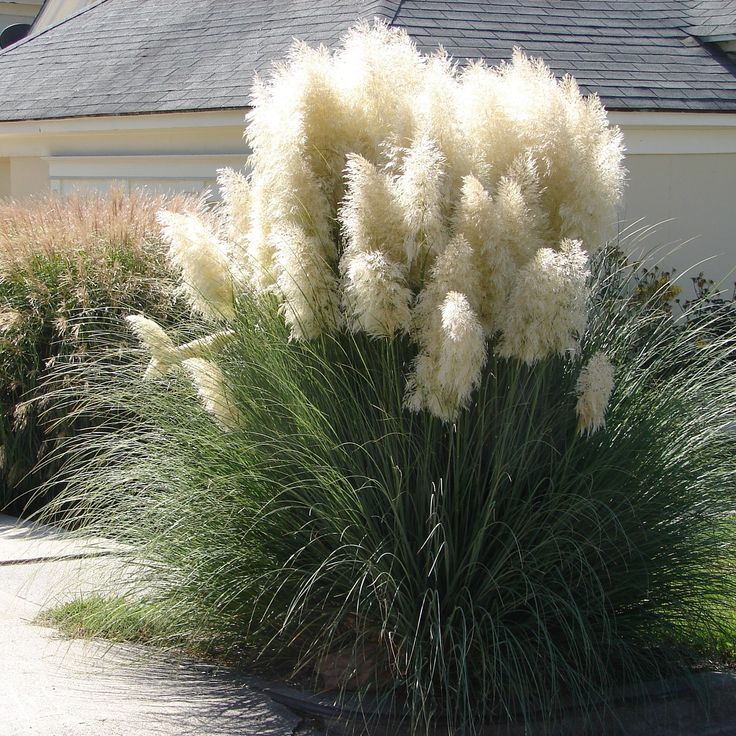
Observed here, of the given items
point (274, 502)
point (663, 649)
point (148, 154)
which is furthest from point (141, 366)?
point (148, 154)

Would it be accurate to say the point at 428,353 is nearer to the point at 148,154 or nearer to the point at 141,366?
the point at 141,366

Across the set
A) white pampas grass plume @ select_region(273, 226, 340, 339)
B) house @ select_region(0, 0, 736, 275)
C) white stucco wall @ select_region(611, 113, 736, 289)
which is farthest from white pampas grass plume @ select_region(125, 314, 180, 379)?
white stucco wall @ select_region(611, 113, 736, 289)

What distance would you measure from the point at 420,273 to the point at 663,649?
1908mm

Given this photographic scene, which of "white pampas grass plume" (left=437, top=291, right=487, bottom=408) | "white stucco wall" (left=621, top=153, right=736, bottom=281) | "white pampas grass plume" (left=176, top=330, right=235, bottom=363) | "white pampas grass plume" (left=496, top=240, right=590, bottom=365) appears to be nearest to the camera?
"white pampas grass plume" (left=437, top=291, right=487, bottom=408)

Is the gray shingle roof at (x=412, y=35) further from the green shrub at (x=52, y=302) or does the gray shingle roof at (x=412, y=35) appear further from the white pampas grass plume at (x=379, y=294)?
the white pampas grass plume at (x=379, y=294)

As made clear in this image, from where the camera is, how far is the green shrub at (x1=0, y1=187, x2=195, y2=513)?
306 inches

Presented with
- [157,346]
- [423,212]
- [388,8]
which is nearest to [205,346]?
[157,346]

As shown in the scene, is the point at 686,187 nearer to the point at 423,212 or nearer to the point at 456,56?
the point at 456,56

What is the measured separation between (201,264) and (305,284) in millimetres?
590

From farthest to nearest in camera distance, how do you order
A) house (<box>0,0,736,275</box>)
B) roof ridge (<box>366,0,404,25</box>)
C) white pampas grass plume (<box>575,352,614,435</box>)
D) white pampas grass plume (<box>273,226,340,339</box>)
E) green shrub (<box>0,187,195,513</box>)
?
house (<box>0,0,736,275</box>) < roof ridge (<box>366,0,404,25</box>) < green shrub (<box>0,187,195,513</box>) < white pampas grass plume (<box>273,226,340,339</box>) < white pampas grass plume (<box>575,352,614,435</box>)

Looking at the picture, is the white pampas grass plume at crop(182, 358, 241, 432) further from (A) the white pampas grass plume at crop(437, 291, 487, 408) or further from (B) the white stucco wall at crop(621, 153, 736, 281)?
(B) the white stucco wall at crop(621, 153, 736, 281)

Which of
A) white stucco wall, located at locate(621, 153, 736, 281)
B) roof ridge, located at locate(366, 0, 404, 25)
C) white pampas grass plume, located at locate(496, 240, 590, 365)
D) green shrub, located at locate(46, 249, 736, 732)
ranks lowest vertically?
green shrub, located at locate(46, 249, 736, 732)

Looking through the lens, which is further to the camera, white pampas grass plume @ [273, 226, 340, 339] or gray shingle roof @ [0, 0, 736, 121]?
gray shingle roof @ [0, 0, 736, 121]

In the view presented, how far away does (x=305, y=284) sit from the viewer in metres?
4.47
